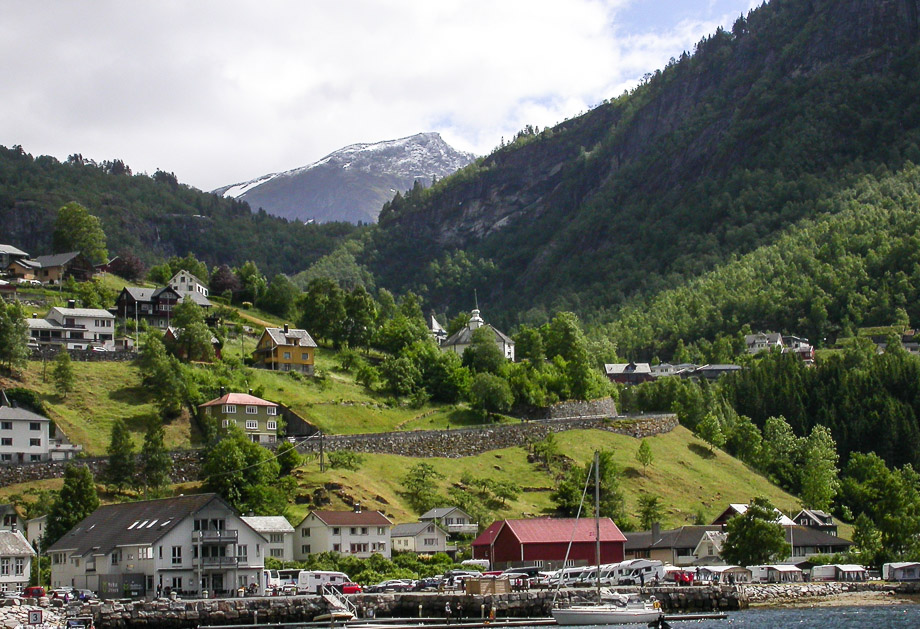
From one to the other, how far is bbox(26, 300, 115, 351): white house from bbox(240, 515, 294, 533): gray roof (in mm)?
49369

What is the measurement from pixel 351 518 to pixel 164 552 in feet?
57.8

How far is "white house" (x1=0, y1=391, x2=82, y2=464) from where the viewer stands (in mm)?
96688

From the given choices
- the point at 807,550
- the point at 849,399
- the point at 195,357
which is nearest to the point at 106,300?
the point at 195,357

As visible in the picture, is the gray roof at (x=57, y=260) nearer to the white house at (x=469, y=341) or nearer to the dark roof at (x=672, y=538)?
the white house at (x=469, y=341)

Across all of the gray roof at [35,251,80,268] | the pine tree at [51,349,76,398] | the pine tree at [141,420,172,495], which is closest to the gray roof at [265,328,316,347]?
the pine tree at [51,349,76,398]

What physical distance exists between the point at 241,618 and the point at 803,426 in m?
119

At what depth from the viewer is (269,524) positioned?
86.6 m

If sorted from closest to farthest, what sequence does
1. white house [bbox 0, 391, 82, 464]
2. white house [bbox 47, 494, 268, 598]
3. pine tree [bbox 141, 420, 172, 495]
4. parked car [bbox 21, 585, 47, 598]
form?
parked car [bbox 21, 585, 47, 598]
white house [bbox 47, 494, 268, 598]
pine tree [bbox 141, 420, 172, 495]
white house [bbox 0, 391, 82, 464]

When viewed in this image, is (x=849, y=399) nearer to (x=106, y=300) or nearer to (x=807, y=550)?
(x=807, y=550)

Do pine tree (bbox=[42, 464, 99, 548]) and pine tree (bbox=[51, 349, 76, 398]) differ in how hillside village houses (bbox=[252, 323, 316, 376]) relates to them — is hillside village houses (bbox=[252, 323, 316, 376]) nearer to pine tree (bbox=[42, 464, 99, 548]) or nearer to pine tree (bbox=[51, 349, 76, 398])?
pine tree (bbox=[51, 349, 76, 398])

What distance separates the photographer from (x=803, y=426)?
17100 centimetres

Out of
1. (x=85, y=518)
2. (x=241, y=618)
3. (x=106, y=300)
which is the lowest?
(x=241, y=618)

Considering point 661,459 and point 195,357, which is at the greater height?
point 195,357

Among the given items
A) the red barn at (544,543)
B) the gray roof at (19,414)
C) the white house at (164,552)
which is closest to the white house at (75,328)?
the gray roof at (19,414)
